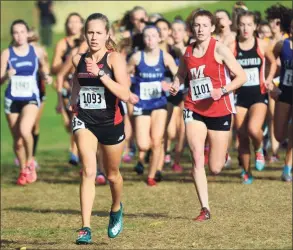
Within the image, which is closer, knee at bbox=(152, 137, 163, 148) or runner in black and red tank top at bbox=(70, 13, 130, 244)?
runner in black and red tank top at bbox=(70, 13, 130, 244)

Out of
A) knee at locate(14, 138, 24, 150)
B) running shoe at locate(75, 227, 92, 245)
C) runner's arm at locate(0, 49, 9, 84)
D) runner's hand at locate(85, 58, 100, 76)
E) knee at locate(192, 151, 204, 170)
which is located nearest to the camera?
runner's hand at locate(85, 58, 100, 76)

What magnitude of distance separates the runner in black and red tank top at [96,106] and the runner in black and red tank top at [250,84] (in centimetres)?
392

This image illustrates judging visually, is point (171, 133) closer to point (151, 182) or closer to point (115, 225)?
point (151, 182)

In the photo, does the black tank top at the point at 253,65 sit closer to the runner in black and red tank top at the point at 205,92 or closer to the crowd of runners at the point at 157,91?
the crowd of runners at the point at 157,91

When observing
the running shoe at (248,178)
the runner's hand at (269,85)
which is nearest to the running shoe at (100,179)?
the running shoe at (248,178)

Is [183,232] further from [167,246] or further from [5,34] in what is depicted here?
[5,34]

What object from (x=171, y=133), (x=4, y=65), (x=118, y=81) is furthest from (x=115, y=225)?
(x=171, y=133)

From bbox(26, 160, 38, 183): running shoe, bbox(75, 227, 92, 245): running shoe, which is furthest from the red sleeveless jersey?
bbox(26, 160, 38, 183): running shoe

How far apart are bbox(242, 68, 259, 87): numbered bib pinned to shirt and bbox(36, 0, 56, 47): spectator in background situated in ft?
65.1

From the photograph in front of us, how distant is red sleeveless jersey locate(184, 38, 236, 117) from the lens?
10.5 m

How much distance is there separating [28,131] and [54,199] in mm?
1407

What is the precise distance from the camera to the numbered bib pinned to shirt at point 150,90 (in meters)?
13.6

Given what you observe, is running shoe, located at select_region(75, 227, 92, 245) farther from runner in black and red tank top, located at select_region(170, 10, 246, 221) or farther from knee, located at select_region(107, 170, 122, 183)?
runner in black and red tank top, located at select_region(170, 10, 246, 221)

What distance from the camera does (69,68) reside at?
14148mm
